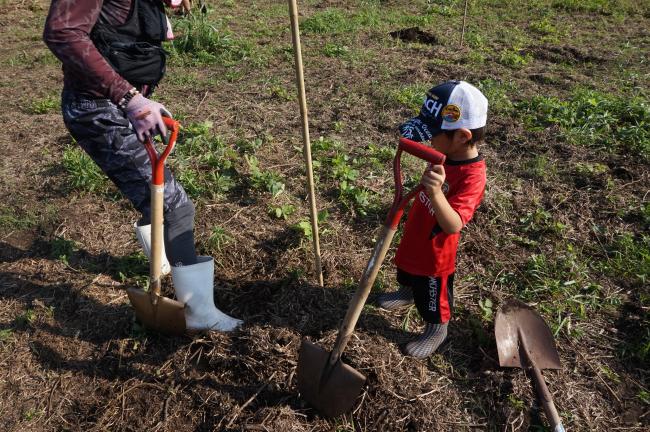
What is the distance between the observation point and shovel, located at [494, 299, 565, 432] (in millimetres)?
2492

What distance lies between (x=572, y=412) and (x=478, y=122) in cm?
154

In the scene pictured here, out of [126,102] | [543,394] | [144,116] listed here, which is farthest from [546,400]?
[126,102]

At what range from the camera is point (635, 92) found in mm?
5738

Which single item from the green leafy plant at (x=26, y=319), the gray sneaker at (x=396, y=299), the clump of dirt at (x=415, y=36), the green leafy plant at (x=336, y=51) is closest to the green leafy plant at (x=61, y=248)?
the green leafy plant at (x=26, y=319)

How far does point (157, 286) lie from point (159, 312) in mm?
204

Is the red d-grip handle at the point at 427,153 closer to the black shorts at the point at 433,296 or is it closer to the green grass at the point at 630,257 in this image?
the black shorts at the point at 433,296

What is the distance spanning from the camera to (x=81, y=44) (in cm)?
201

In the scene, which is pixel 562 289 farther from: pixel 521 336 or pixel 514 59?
pixel 514 59

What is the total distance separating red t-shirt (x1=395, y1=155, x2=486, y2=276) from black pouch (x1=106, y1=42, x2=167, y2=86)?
1.52 meters

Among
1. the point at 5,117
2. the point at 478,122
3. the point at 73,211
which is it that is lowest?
the point at 73,211

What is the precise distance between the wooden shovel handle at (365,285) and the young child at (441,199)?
0.84 ft

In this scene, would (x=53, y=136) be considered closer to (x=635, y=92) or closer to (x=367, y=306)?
(x=367, y=306)

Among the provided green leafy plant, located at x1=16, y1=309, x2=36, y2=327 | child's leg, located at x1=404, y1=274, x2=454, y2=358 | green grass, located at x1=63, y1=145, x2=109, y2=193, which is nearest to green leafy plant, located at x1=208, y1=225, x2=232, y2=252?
green leafy plant, located at x1=16, y1=309, x2=36, y2=327

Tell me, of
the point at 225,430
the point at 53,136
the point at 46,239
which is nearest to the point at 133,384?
the point at 225,430
